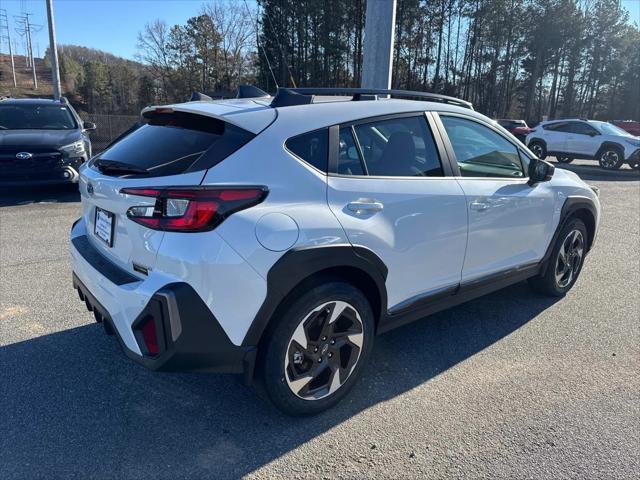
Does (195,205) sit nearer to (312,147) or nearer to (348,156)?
(312,147)

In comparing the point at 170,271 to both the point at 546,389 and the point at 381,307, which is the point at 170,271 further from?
the point at 546,389

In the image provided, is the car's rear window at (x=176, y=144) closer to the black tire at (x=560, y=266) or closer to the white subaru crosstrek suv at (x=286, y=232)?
the white subaru crosstrek suv at (x=286, y=232)

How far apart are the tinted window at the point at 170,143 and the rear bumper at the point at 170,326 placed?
1.93 ft

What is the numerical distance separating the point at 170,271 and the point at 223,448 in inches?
38.3

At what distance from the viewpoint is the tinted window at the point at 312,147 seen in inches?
104

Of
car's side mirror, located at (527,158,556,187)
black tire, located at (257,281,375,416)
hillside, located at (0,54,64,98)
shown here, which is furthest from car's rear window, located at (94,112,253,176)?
hillside, located at (0,54,64,98)

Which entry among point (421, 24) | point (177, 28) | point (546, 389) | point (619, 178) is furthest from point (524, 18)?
point (546, 389)

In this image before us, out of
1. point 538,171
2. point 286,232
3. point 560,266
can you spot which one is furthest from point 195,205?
point 560,266

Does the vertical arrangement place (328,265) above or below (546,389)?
above

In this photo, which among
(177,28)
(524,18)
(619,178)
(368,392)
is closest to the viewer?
(368,392)

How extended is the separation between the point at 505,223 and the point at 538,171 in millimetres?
575

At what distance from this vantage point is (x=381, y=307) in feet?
9.88

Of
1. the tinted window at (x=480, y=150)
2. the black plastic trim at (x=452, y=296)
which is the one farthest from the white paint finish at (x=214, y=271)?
the tinted window at (x=480, y=150)

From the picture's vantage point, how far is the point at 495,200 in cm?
360
